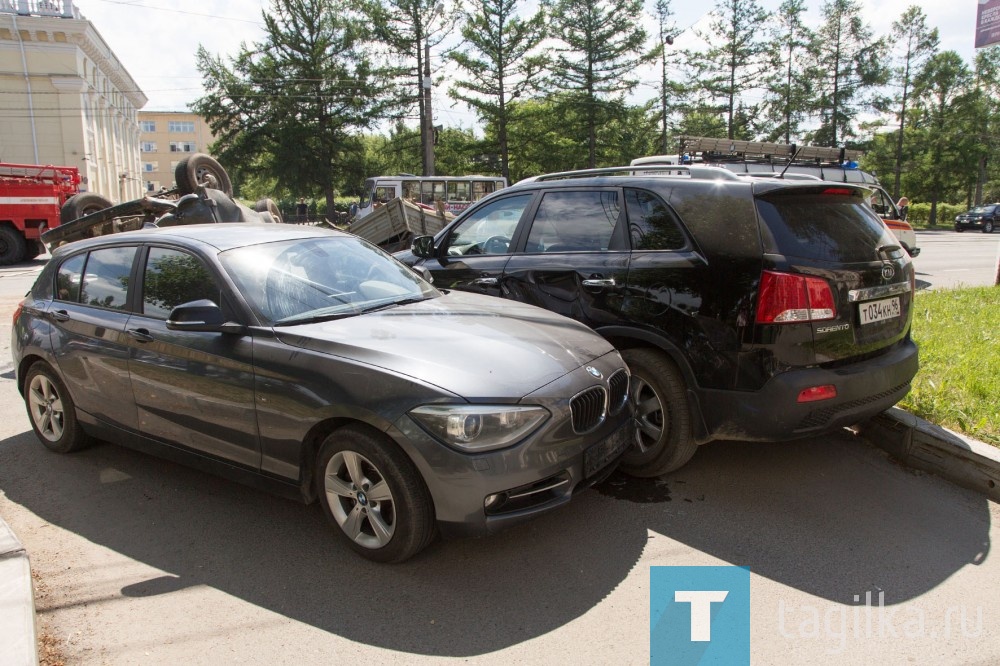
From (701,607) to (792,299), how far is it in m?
1.61

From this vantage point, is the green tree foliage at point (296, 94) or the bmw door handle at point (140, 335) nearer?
the bmw door handle at point (140, 335)

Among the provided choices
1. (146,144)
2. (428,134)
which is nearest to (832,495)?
(428,134)

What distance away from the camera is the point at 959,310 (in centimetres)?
780

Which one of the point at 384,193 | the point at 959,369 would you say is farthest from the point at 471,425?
the point at 384,193

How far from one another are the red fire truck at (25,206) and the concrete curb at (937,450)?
71.7 ft

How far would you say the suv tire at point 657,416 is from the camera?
13.2 feet

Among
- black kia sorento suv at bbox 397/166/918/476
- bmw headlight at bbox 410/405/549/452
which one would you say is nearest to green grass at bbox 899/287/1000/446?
black kia sorento suv at bbox 397/166/918/476

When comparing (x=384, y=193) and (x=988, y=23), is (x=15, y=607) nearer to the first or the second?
(x=988, y=23)

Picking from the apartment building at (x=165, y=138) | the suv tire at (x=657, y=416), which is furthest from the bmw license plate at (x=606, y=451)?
the apartment building at (x=165, y=138)

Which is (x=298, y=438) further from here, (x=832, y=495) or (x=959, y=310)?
(x=959, y=310)

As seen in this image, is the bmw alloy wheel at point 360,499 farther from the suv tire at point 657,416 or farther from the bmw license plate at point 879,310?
the bmw license plate at point 879,310

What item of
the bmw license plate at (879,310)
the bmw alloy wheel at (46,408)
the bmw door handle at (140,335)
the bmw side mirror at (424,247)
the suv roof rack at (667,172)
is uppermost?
the suv roof rack at (667,172)

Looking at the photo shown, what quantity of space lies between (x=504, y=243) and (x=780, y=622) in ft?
10.7

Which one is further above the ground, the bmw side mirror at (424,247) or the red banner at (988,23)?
the red banner at (988,23)
